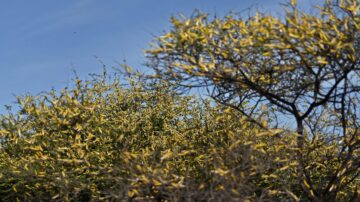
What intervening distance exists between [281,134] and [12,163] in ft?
23.8

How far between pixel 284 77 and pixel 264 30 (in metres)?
1.51

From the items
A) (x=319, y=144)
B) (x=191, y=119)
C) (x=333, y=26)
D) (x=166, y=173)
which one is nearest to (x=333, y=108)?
(x=319, y=144)

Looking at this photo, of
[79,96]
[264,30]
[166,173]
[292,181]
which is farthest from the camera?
[79,96]

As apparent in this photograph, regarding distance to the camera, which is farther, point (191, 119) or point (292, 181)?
point (191, 119)

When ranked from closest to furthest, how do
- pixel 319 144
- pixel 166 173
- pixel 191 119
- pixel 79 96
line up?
pixel 166 173 < pixel 319 144 < pixel 79 96 < pixel 191 119

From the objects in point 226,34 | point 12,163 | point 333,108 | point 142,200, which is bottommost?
point 142,200

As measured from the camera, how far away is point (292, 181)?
564 inches

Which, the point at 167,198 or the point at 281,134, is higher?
the point at 281,134

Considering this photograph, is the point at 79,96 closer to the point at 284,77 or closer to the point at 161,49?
the point at 161,49

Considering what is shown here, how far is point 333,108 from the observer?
1481 cm

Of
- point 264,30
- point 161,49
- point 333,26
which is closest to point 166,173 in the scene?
point 161,49

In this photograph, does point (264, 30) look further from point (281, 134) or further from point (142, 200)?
point (142, 200)

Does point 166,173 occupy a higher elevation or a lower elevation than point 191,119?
lower

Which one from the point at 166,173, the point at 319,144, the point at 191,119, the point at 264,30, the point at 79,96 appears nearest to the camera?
the point at 264,30
